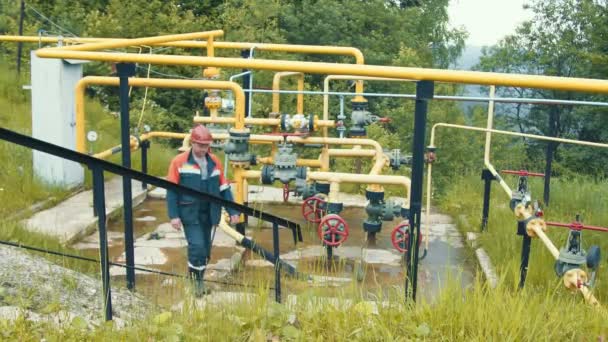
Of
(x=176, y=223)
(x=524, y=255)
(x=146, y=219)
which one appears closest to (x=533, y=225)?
(x=524, y=255)

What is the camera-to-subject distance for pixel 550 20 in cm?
2553

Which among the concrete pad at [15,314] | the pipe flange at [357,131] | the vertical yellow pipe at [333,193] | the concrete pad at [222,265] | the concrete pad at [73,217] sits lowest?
the concrete pad at [222,265]

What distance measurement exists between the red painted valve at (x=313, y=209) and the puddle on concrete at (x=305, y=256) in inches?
3.5

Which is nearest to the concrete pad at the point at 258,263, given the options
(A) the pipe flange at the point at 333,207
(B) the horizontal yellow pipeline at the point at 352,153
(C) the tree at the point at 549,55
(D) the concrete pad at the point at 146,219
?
(A) the pipe flange at the point at 333,207

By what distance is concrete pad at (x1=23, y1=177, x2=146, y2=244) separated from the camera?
6.25m

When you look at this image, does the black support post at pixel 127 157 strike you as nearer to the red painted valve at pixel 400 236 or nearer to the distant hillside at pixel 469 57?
the red painted valve at pixel 400 236

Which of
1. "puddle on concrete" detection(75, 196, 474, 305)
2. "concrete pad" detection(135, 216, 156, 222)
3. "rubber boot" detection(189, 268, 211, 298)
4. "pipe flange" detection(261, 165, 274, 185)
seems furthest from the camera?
"concrete pad" detection(135, 216, 156, 222)

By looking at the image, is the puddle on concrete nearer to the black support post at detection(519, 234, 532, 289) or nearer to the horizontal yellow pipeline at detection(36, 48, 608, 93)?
the black support post at detection(519, 234, 532, 289)

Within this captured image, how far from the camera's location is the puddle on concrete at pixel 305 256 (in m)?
5.12

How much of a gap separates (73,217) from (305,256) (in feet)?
7.45

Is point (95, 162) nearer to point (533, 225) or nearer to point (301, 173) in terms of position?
point (533, 225)

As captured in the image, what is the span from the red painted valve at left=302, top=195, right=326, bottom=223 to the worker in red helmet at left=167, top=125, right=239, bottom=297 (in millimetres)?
1593

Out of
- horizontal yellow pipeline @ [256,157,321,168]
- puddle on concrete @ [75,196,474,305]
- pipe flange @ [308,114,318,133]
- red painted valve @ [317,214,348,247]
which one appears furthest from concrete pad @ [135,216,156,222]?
red painted valve @ [317,214,348,247]

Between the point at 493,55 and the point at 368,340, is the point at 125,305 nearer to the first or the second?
the point at 368,340
